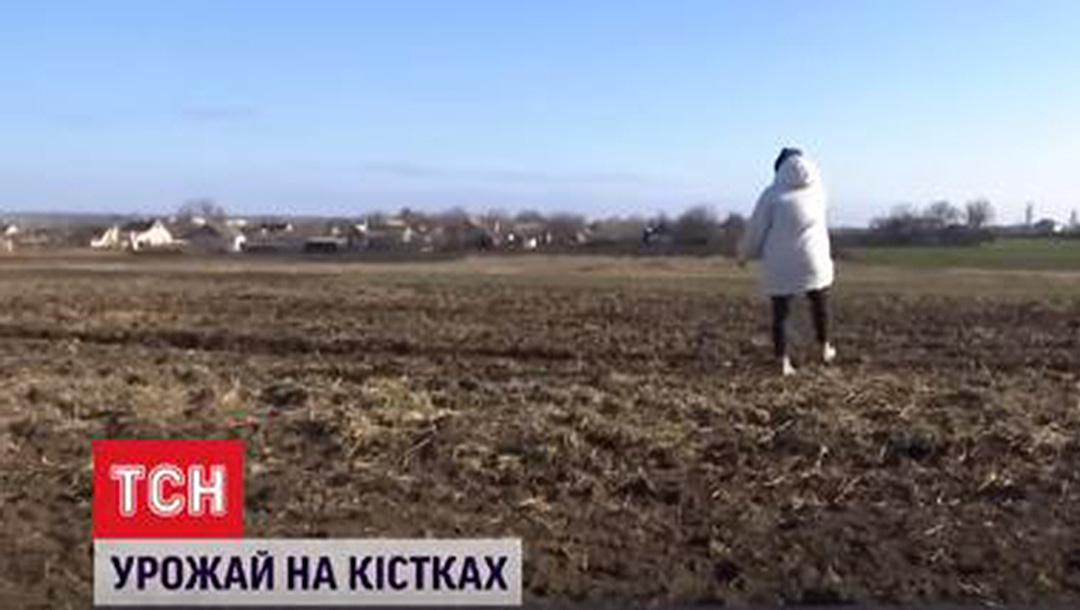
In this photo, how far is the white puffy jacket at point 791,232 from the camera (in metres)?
12.7

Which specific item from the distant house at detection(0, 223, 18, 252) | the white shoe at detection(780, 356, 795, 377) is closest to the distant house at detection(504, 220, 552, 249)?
the distant house at detection(0, 223, 18, 252)

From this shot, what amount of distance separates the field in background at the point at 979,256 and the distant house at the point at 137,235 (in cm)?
5395

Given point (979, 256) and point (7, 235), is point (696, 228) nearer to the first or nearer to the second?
point (979, 256)

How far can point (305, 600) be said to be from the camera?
686 cm

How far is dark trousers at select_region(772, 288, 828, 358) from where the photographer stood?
12.5 metres

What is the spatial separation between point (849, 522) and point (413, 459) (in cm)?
228

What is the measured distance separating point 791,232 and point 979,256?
62.1m

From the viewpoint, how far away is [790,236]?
12703 millimetres

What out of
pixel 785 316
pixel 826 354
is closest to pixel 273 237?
pixel 826 354

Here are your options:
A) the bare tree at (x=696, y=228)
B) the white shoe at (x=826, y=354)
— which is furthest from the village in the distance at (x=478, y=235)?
the white shoe at (x=826, y=354)

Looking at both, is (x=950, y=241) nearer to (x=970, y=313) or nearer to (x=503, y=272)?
(x=503, y=272)

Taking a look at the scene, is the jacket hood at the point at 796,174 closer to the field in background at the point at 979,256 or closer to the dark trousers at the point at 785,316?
the dark trousers at the point at 785,316

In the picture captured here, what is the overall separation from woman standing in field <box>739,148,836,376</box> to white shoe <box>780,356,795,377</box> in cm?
19

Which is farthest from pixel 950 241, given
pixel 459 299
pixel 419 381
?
pixel 419 381
